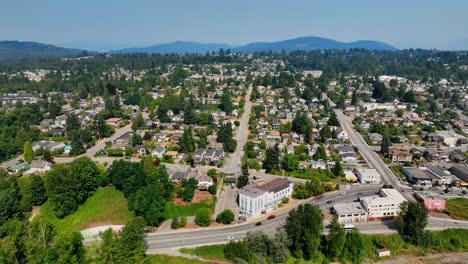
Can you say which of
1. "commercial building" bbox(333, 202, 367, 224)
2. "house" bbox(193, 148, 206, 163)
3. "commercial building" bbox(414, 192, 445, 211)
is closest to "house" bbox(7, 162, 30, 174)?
"house" bbox(193, 148, 206, 163)

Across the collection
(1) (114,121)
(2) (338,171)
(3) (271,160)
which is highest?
(1) (114,121)

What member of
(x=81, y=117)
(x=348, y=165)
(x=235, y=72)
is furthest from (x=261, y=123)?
(x=235, y=72)

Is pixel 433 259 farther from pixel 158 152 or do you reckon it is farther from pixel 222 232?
pixel 158 152

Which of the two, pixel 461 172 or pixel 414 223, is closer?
pixel 414 223

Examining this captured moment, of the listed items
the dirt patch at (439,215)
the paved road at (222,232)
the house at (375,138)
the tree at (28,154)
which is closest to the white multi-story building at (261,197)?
the paved road at (222,232)

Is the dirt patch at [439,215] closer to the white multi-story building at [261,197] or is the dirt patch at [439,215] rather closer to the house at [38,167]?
the white multi-story building at [261,197]

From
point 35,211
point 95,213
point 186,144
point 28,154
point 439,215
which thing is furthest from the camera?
point 186,144

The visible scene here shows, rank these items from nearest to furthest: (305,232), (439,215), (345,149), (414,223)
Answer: (305,232), (414,223), (439,215), (345,149)

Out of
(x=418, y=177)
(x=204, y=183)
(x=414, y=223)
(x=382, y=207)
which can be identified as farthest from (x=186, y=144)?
(x=414, y=223)
